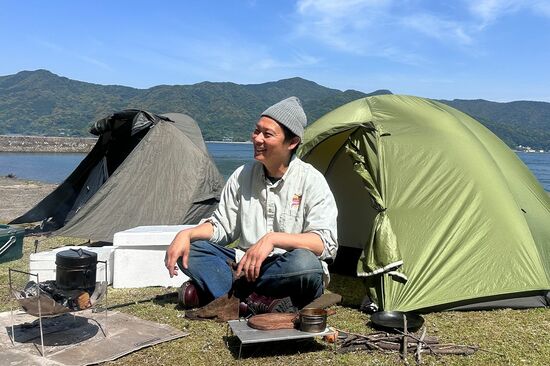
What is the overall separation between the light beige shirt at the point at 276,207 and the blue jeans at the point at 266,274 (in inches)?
4.6

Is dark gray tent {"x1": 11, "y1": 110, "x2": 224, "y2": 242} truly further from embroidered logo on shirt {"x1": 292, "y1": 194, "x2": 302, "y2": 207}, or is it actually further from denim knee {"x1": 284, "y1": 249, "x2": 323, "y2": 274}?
denim knee {"x1": 284, "y1": 249, "x2": 323, "y2": 274}

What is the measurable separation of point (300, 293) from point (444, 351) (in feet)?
3.36

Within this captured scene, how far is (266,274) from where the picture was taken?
3.53 metres

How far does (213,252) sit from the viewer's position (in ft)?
12.5

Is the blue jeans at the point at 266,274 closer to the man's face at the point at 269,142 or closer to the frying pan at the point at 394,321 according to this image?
the frying pan at the point at 394,321

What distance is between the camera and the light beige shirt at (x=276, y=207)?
11.8ft

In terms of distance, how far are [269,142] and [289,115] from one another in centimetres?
24

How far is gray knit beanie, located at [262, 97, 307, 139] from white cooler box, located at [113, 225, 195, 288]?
6.24 ft

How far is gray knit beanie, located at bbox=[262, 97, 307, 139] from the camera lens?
3586 mm

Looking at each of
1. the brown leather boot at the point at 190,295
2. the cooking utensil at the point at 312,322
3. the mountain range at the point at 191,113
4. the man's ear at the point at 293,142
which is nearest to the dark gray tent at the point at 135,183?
the brown leather boot at the point at 190,295

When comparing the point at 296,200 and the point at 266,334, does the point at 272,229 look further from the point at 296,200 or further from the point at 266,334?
the point at 266,334

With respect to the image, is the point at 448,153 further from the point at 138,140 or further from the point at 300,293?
the point at 138,140

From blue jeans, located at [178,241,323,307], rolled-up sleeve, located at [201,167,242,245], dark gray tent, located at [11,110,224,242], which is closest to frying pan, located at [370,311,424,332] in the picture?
blue jeans, located at [178,241,323,307]

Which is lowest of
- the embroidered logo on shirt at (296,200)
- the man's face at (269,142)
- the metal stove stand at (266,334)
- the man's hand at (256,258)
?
the metal stove stand at (266,334)
